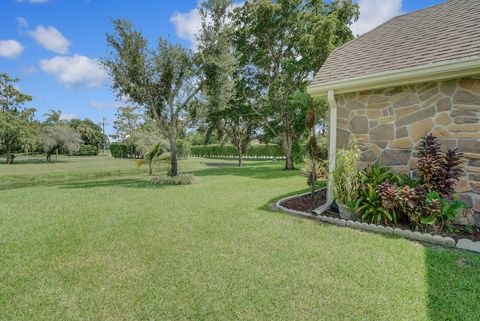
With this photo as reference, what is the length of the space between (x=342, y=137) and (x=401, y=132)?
1.19 m

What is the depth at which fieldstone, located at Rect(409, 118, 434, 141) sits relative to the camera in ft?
16.1

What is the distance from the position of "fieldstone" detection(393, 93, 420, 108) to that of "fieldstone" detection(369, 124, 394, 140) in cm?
44

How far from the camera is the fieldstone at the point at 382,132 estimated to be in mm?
5343

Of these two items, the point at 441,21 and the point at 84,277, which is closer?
the point at 84,277

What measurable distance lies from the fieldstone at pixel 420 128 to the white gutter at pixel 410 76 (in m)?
0.78

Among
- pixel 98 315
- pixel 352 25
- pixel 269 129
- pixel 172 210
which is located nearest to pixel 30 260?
pixel 98 315

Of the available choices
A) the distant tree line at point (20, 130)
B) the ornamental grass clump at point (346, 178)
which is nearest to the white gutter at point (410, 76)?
the ornamental grass clump at point (346, 178)

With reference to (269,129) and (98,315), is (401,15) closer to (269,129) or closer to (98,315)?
(98,315)

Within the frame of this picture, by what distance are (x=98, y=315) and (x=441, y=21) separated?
28.5 ft

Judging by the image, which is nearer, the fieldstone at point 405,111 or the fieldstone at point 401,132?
the fieldstone at point 405,111

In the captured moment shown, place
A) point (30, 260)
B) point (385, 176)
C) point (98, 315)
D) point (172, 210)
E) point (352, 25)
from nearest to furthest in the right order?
point (98, 315) < point (30, 260) < point (385, 176) < point (172, 210) < point (352, 25)

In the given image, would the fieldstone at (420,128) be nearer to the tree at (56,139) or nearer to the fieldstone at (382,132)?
the fieldstone at (382,132)

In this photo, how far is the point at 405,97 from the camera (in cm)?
516

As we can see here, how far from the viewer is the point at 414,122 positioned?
5.06 metres
